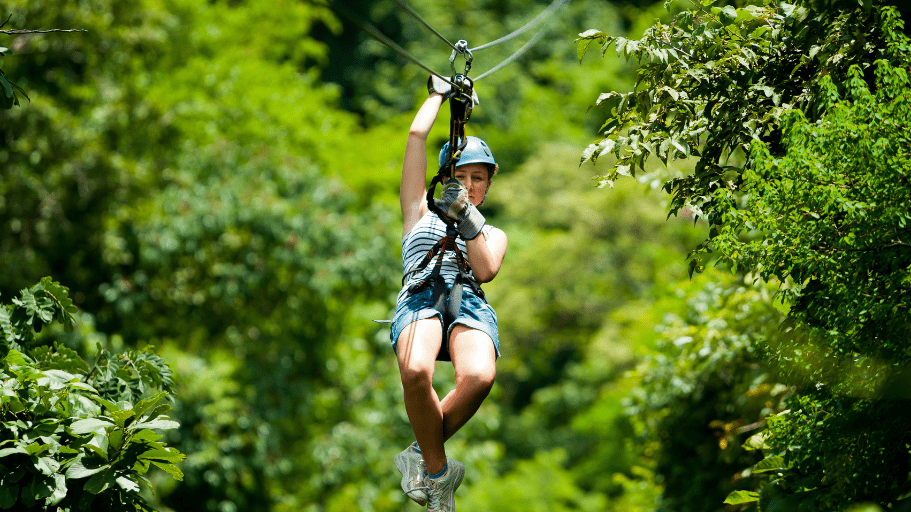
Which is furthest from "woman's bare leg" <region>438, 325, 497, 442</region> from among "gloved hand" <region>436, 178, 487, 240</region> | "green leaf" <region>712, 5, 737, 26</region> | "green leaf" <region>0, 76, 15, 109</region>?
"green leaf" <region>0, 76, 15, 109</region>

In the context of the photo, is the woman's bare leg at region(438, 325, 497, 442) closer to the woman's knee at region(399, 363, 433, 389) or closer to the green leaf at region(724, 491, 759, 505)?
the woman's knee at region(399, 363, 433, 389)

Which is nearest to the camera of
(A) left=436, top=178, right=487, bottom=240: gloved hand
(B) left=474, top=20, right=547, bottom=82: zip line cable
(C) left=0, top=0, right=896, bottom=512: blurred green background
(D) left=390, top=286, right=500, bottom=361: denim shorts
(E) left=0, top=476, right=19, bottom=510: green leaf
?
(E) left=0, top=476, right=19, bottom=510: green leaf

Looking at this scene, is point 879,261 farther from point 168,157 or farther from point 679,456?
point 168,157

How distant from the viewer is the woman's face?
3922 millimetres

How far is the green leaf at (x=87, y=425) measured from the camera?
10.8 ft

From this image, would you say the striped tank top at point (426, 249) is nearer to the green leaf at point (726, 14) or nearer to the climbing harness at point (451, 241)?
the climbing harness at point (451, 241)

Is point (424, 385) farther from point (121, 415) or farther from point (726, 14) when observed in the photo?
point (726, 14)

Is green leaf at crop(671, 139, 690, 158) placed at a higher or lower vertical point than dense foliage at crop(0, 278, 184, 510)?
higher

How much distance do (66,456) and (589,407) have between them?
1797 centimetres

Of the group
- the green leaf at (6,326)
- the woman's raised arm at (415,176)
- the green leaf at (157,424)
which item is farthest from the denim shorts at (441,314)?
the green leaf at (6,326)

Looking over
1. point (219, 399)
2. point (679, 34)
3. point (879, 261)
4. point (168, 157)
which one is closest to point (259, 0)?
point (168, 157)

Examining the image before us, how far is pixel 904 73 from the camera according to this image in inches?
112

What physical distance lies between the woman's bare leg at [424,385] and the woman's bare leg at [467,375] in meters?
0.05

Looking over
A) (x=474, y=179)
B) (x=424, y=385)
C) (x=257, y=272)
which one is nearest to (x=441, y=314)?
(x=424, y=385)
